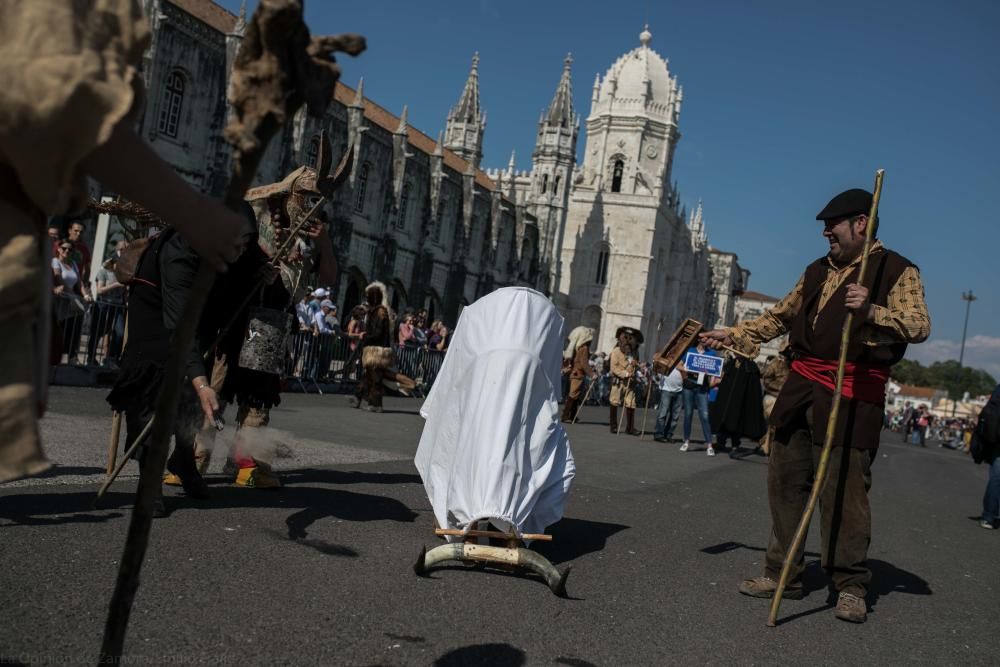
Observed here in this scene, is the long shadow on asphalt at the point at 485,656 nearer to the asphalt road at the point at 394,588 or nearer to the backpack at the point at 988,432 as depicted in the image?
the asphalt road at the point at 394,588

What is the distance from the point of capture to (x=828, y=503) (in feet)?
15.5

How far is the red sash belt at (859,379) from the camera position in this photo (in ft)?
15.7

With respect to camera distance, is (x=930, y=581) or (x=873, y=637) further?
(x=930, y=581)

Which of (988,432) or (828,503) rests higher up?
(988,432)

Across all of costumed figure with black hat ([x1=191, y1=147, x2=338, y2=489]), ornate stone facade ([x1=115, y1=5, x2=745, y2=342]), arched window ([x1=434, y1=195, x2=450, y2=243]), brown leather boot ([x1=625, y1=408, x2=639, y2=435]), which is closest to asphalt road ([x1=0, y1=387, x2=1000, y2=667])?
costumed figure with black hat ([x1=191, y1=147, x2=338, y2=489])

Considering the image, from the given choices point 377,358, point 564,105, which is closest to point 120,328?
point 377,358

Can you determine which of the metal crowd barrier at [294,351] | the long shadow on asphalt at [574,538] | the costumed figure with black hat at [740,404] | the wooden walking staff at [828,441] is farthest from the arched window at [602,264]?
the wooden walking staff at [828,441]

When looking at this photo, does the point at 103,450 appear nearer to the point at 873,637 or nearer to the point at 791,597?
the point at 791,597

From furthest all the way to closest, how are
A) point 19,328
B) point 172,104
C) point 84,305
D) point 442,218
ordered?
point 442,218, point 172,104, point 84,305, point 19,328

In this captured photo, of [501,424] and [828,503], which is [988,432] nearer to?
[828,503]

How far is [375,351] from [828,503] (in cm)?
1034

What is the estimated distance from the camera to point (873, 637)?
4.23 metres

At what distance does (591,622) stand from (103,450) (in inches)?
181

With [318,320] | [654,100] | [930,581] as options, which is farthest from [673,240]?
[930,581]
